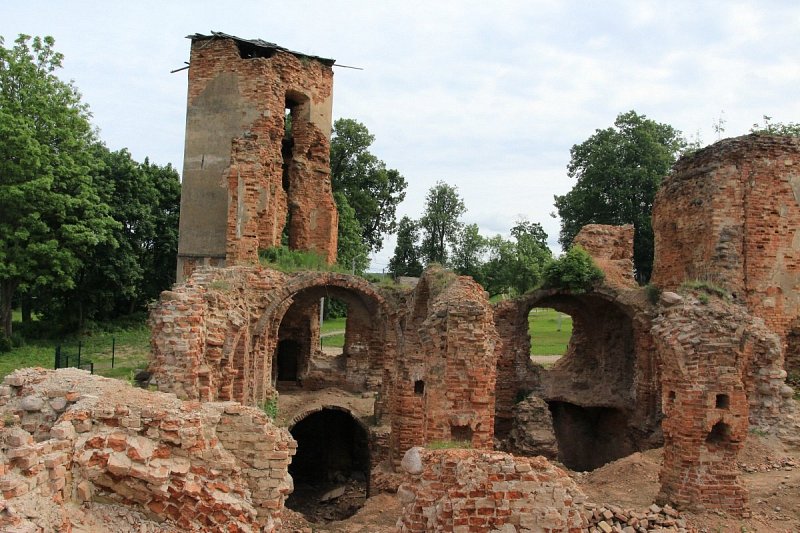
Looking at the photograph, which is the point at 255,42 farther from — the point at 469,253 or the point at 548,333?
the point at 548,333

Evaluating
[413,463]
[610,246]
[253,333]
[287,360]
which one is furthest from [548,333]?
[413,463]

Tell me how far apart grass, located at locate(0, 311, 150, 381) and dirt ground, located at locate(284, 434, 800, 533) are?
26.6 ft

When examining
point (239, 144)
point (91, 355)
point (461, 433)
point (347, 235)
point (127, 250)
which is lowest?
point (91, 355)

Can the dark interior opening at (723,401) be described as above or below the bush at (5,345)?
above

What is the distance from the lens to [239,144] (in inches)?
688

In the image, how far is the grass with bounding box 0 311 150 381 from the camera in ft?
63.8

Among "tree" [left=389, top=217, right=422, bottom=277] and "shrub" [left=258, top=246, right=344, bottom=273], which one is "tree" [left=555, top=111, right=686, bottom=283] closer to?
"tree" [left=389, top=217, right=422, bottom=277]

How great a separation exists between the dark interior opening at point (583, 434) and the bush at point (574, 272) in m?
3.81

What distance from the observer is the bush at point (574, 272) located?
1647 cm

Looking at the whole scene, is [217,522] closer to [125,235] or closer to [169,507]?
[169,507]

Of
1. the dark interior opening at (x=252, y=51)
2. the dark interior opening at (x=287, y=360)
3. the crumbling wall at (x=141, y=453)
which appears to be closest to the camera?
the crumbling wall at (x=141, y=453)

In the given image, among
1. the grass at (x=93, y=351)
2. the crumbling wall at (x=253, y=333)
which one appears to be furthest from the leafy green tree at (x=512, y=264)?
the grass at (x=93, y=351)

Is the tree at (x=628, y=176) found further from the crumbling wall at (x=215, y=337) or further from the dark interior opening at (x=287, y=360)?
the crumbling wall at (x=215, y=337)

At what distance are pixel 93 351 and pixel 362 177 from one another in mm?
18754
